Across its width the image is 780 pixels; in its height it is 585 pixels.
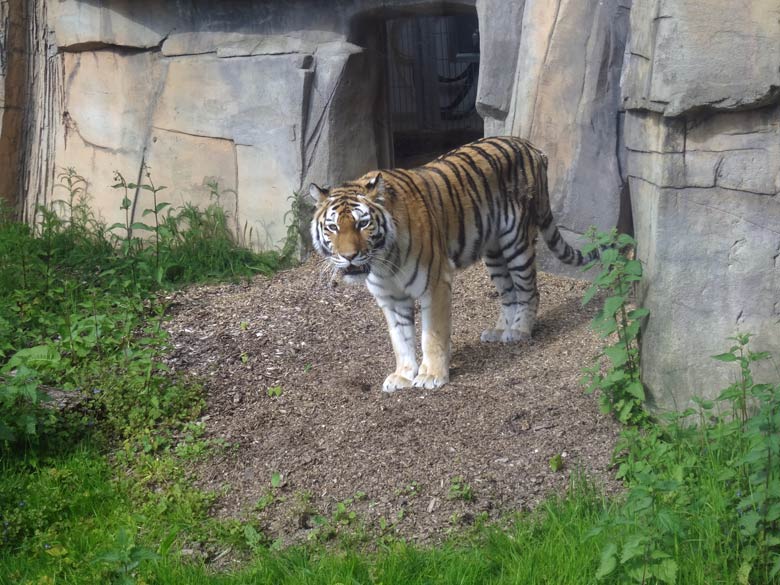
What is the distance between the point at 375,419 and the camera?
14.3ft

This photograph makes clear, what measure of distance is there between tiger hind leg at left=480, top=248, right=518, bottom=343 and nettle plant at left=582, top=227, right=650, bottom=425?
134 cm

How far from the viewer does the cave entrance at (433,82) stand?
36.8ft

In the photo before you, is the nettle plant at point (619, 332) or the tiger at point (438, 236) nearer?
the nettle plant at point (619, 332)

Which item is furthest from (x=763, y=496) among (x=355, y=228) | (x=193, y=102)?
(x=193, y=102)

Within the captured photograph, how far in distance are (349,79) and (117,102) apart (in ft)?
6.27

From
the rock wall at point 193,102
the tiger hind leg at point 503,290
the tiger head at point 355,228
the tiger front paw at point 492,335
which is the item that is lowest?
the tiger front paw at point 492,335

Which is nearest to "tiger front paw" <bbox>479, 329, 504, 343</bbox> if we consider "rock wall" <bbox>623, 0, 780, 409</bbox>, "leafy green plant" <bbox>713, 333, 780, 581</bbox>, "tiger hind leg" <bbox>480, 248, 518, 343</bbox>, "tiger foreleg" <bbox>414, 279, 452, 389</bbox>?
"tiger hind leg" <bbox>480, 248, 518, 343</bbox>

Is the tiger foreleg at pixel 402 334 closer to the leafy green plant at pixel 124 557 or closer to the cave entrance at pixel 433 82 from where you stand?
the leafy green plant at pixel 124 557

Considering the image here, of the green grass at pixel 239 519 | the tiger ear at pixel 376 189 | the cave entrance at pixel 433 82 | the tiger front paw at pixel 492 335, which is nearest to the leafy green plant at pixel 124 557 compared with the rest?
the green grass at pixel 239 519

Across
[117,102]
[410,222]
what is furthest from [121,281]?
[410,222]

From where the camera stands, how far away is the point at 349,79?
22.0ft

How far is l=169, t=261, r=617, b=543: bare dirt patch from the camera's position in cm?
376

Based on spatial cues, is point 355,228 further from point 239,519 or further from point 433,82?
point 433,82

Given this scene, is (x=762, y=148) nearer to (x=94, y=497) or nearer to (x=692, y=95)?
(x=692, y=95)
